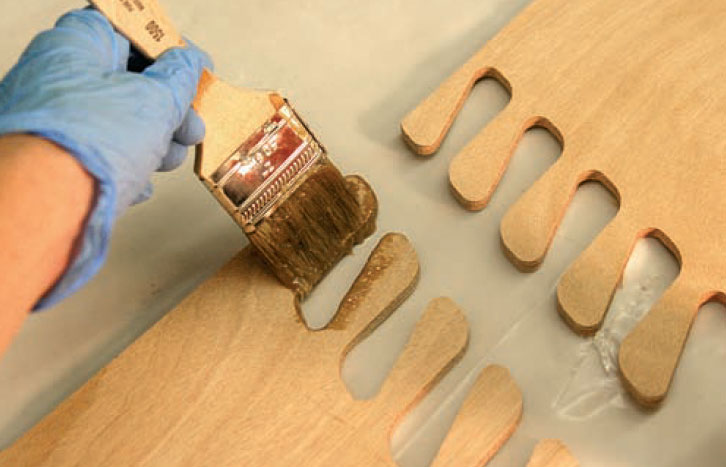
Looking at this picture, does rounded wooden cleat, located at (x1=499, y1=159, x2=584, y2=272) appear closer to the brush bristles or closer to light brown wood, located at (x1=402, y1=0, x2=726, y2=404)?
light brown wood, located at (x1=402, y1=0, x2=726, y2=404)

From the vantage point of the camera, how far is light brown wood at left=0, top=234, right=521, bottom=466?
3.40 ft

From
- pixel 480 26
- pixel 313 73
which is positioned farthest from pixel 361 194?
pixel 480 26

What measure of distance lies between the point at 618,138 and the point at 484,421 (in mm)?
448

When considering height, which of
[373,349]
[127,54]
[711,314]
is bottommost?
[711,314]

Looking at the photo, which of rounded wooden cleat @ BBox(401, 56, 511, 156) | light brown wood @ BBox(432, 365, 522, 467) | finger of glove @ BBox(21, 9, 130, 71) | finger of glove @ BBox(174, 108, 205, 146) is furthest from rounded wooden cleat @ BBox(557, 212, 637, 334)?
finger of glove @ BBox(21, 9, 130, 71)

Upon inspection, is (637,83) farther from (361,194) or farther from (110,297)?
(110,297)

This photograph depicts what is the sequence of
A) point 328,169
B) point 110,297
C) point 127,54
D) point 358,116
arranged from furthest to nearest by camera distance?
point 358,116 < point 110,297 < point 328,169 < point 127,54

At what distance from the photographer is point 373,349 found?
1131 mm

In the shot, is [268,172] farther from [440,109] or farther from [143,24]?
[440,109]

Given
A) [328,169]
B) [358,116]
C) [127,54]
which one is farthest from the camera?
[358,116]

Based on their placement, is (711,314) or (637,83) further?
(637,83)

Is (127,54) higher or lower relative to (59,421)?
higher

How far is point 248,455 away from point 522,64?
693mm

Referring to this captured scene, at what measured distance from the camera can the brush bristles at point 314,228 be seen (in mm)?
1105
